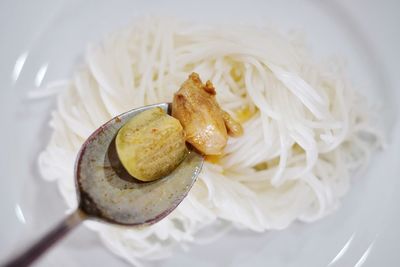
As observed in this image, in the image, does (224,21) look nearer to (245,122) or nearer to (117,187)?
(245,122)

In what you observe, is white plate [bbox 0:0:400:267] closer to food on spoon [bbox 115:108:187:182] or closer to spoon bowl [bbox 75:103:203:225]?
spoon bowl [bbox 75:103:203:225]

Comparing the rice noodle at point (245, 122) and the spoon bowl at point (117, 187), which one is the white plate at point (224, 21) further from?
the spoon bowl at point (117, 187)

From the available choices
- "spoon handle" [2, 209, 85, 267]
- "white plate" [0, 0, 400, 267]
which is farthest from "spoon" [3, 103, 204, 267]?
"white plate" [0, 0, 400, 267]

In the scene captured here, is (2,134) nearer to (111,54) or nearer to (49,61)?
(49,61)

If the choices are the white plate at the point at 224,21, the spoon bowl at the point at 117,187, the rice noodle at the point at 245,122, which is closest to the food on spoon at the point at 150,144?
the spoon bowl at the point at 117,187

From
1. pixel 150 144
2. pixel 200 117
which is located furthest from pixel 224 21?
pixel 150 144

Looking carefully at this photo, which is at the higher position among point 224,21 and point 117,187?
point 224,21
